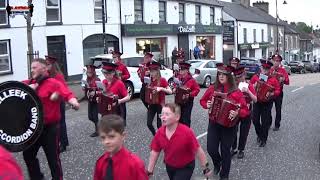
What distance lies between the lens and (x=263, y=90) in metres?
9.45

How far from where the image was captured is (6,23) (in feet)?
69.3

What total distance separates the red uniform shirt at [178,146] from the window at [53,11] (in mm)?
18958

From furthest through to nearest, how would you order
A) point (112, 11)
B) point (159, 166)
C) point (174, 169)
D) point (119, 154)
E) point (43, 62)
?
point (112, 11), point (159, 166), point (43, 62), point (174, 169), point (119, 154)

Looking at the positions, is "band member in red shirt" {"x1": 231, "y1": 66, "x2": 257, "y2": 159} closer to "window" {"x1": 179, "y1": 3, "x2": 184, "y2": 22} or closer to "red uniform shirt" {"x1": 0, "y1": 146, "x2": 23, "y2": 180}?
"red uniform shirt" {"x1": 0, "y1": 146, "x2": 23, "y2": 180}

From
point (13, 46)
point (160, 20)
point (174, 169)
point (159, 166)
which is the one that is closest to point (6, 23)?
point (13, 46)

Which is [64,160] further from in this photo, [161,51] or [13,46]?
[161,51]

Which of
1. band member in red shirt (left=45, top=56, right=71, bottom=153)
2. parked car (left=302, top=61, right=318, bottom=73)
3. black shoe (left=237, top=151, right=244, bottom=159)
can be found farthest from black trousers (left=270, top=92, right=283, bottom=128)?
parked car (left=302, top=61, right=318, bottom=73)

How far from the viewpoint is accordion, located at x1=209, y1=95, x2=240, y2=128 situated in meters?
6.94

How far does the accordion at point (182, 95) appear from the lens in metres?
9.45

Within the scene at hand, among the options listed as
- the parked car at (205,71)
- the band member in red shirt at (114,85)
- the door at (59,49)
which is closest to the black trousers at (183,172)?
the band member in red shirt at (114,85)

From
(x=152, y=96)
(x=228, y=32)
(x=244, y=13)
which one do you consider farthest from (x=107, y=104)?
(x=244, y=13)

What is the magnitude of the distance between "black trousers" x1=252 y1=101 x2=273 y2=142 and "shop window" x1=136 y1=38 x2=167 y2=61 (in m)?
20.5

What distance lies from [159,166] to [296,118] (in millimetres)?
6653

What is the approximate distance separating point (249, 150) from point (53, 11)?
53.7 feet
